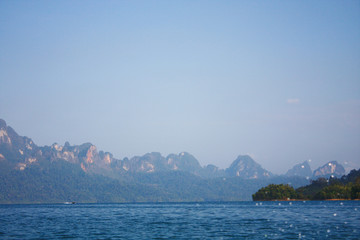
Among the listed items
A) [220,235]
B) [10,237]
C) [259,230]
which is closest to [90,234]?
[10,237]

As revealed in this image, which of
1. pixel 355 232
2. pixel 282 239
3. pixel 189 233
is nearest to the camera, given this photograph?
pixel 282 239

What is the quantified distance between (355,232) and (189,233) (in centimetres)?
2905

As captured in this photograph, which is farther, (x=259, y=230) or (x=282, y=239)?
(x=259, y=230)

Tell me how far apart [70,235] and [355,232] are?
51.2 metres

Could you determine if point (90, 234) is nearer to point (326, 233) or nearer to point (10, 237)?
point (10, 237)

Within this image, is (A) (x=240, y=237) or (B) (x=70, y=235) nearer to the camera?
(A) (x=240, y=237)

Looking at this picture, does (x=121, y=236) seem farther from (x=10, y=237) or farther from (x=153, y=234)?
(x=10, y=237)

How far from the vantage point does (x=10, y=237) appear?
68.3 metres

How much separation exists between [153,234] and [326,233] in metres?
30.7

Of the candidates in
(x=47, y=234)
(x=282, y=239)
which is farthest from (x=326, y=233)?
(x=47, y=234)

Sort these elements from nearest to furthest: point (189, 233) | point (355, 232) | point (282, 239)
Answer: point (282, 239) → point (355, 232) → point (189, 233)

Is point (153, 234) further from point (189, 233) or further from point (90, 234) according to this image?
point (90, 234)

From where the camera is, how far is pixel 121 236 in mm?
68500

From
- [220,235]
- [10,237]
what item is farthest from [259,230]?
[10,237]
